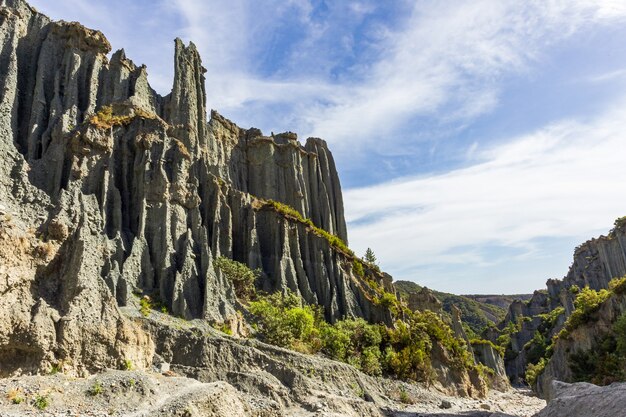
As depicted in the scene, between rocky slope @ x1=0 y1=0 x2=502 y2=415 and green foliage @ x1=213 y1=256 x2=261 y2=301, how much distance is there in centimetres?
204

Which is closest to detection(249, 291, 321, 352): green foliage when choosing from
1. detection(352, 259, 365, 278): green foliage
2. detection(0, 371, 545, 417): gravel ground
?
detection(0, 371, 545, 417): gravel ground

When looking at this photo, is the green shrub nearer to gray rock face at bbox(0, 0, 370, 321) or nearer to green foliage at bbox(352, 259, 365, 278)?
gray rock face at bbox(0, 0, 370, 321)

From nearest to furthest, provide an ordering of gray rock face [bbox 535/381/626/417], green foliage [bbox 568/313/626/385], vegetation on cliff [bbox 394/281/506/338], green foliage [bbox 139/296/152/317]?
gray rock face [bbox 535/381/626/417], green foliage [bbox 139/296/152/317], green foliage [bbox 568/313/626/385], vegetation on cliff [bbox 394/281/506/338]

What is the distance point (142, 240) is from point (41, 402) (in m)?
21.7

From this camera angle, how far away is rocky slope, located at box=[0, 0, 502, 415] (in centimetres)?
2545

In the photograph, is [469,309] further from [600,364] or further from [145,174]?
[145,174]

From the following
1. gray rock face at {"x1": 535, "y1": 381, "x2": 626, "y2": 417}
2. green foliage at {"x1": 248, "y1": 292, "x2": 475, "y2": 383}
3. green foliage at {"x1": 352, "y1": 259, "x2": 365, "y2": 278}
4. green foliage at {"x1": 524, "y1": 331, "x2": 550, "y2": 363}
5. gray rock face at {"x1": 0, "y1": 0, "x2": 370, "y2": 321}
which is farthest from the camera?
green foliage at {"x1": 524, "y1": 331, "x2": 550, "y2": 363}

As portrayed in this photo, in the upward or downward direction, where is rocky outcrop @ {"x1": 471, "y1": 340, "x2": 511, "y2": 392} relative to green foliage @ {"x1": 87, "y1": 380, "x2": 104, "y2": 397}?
downward

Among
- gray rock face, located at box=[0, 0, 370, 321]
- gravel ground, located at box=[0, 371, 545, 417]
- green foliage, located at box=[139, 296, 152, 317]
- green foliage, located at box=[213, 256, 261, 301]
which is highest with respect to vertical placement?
gray rock face, located at box=[0, 0, 370, 321]

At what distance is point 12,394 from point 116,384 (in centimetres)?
413

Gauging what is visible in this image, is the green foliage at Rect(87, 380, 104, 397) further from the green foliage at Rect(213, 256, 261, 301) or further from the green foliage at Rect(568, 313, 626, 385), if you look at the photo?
the green foliage at Rect(568, 313, 626, 385)

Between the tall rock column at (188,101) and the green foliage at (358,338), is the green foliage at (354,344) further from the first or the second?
the tall rock column at (188,101)

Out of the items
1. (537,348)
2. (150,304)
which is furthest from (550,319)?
(150,304)

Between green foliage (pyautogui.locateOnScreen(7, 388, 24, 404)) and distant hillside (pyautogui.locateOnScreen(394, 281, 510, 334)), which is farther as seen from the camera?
distant hillside (pyautogui.locateOnScreen(394, 281, 510, 334))
